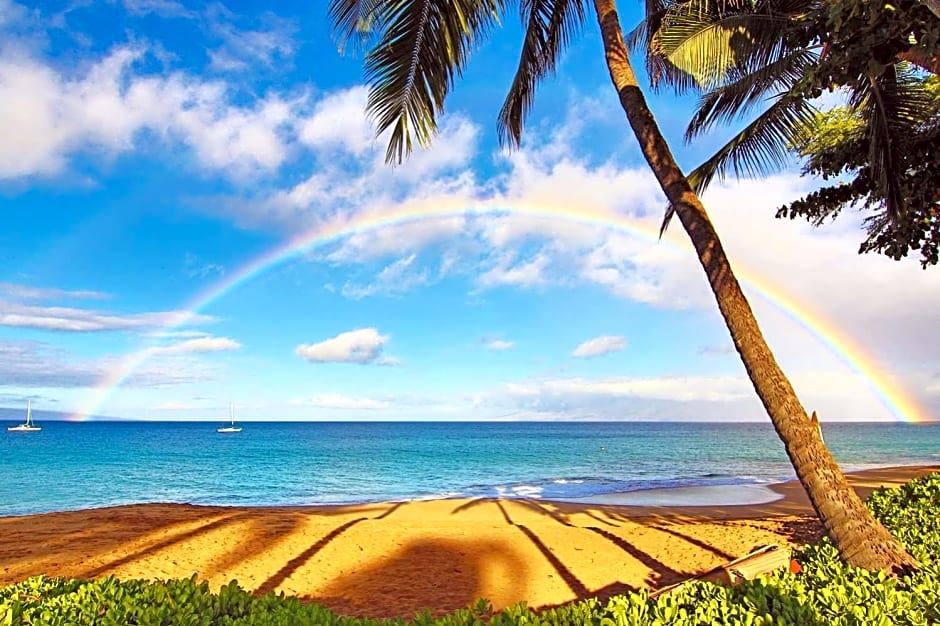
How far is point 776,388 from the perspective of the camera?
4.79 m

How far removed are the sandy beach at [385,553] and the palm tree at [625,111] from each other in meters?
2.88

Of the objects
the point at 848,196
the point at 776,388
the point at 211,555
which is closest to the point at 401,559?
the point at 211,555

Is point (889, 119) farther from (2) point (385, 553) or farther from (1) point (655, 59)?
(2) point (385, 553)

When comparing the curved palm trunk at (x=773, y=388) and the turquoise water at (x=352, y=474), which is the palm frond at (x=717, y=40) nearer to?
Result: the curved palm trunk at (x=773, y=388)

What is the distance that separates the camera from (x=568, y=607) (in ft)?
10.4

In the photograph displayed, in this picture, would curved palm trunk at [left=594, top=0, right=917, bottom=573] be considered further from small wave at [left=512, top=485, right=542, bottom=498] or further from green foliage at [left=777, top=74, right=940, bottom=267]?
small wave at [left=512, top=485, right=542, bottom=498]

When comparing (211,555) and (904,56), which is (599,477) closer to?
(211,555)

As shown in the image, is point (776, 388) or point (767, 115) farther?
point (767, 115)

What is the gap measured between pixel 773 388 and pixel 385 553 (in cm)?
602

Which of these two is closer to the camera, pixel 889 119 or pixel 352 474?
pixel 889 119

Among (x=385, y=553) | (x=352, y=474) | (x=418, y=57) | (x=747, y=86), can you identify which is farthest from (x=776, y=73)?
(x=352, y=474)

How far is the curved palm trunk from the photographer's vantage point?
4312 millimetres

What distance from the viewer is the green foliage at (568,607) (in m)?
2.94

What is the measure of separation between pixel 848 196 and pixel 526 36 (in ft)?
19.1
